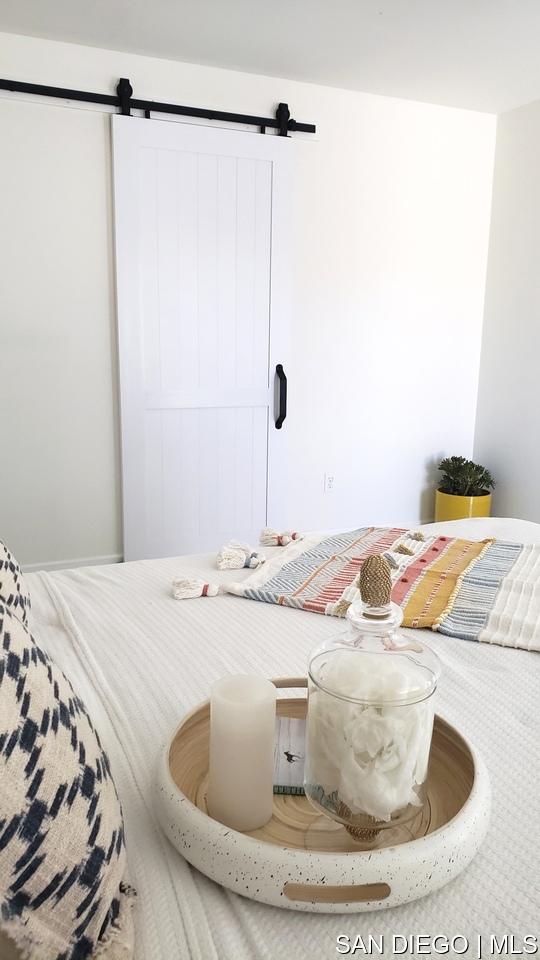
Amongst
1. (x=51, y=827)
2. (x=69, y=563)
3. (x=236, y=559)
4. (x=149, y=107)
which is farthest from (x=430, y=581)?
(x=149, y=107)

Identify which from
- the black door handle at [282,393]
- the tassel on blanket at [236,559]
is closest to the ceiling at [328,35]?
the black door handle at [282,393]

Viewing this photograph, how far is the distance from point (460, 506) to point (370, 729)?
3512mm

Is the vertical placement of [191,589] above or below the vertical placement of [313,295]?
below

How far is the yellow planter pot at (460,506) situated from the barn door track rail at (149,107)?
2143mm

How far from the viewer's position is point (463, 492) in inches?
164

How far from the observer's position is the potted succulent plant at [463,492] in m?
4.12

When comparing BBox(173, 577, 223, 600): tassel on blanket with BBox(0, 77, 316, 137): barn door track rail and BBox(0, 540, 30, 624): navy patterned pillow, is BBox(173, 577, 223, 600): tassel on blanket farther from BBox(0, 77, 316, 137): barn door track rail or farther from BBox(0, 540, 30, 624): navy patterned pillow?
BBox(0, 77, 316, 137): barn door track rail

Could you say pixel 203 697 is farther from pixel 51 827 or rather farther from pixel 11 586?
pixel 51 827

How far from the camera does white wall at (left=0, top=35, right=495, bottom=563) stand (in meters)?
3.22

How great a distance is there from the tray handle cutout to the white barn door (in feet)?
9.47

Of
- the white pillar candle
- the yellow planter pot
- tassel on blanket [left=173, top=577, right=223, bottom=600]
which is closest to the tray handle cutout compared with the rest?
the white pillar candle

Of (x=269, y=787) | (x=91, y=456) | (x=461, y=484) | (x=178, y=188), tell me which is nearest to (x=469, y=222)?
(x=461, y=484)

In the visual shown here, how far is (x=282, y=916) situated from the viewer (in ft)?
2.58

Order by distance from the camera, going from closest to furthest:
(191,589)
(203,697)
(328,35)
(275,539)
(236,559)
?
1. (203,697)
2. (191,589)
3. (236,559)
4. (275,539)
5. (328,35)
